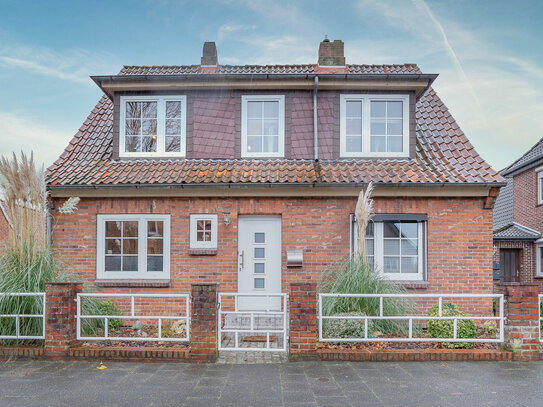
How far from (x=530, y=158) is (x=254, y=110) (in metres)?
13.6

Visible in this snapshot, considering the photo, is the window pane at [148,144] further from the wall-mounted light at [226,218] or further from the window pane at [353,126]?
the window pane at [353,126]

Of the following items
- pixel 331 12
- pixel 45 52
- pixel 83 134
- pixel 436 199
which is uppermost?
pixel 331 12

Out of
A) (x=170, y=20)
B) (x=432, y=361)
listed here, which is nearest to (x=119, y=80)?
(x=170, y=20)

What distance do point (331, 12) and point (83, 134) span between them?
7.64m

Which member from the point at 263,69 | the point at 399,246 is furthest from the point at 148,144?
the point at 399,246

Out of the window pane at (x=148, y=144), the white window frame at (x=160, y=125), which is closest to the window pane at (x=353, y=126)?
the white window frame at (x=160, y=125)

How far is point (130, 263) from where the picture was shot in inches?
344

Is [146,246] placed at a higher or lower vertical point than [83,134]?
lower

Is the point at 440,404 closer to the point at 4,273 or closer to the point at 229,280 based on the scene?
the point at 229,280

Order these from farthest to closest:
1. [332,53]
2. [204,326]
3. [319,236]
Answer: [332,53] < [319,236] < [204,326]

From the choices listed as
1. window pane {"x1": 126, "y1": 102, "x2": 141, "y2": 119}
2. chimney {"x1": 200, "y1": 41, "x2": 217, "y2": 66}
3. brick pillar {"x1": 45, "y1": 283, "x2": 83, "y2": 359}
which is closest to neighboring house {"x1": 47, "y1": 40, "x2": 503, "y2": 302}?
window pane {"x1": 126, "y1": 102, "x2": 141, "y2": 119}

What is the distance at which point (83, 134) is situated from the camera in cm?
1036

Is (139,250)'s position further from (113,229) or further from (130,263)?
(113,229)

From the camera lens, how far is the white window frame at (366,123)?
937 centimetres
